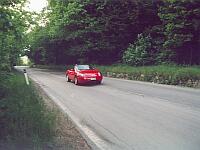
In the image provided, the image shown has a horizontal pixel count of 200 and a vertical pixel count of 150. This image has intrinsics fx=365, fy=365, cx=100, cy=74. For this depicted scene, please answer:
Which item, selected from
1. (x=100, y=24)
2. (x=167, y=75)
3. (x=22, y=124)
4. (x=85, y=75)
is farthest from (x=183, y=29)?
(x=22, y=124)

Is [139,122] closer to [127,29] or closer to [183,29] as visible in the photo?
[183,29]

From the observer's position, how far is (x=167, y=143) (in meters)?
7.58

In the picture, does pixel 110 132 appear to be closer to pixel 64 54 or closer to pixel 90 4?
pixel 90 4

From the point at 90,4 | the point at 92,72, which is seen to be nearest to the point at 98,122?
the point at 92,72

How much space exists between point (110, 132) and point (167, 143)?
1.81 m

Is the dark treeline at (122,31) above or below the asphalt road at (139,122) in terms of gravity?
above

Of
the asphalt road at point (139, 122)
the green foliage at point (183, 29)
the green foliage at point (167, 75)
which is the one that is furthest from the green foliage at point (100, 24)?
the asphalt road at point (139, 122)

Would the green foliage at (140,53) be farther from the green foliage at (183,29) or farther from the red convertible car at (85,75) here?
the red convertible car at (85,75)

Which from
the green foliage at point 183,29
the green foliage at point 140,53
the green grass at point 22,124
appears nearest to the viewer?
the green grass at point 22,124

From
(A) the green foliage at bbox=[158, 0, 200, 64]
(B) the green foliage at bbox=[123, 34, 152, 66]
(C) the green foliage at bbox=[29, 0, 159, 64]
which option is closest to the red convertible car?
(A) the green foliage at bbox=[158, 0, 200, 64]

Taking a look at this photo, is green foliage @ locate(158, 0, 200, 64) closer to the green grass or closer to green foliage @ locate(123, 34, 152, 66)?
green foliage @ locate(123, 34, 152, 66)

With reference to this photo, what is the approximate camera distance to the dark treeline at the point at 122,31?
3525cm

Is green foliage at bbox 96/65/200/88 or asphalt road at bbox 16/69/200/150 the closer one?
asphalt road at bbox 16/69/200/150

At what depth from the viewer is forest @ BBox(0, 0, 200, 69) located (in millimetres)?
33438
